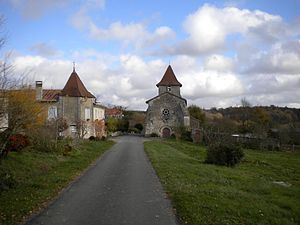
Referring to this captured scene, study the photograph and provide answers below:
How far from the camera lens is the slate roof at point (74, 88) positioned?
46656 millimetres

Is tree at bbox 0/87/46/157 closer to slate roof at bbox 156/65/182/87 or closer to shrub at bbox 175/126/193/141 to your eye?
shrub at bbox 175/126/193/141

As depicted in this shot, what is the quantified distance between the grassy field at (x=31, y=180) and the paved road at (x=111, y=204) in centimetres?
48

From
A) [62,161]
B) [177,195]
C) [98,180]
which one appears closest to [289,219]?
[177,195]

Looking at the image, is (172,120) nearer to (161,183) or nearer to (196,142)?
(196,142)

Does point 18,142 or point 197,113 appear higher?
point 197,113

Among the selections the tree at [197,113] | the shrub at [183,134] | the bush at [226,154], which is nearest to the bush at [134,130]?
the tree at [197,113]

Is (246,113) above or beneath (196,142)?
above

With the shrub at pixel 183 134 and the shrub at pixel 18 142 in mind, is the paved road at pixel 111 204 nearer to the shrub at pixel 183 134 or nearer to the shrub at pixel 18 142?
the shrub at pixel 18 142

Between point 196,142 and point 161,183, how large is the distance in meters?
35.8

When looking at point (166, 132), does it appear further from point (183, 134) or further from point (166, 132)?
point (183, 134)

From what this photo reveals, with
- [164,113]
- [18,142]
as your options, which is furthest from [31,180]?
[164,113]

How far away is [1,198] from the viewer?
1043cm

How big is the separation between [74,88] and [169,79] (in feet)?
79.0

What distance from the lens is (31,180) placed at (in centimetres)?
1387
